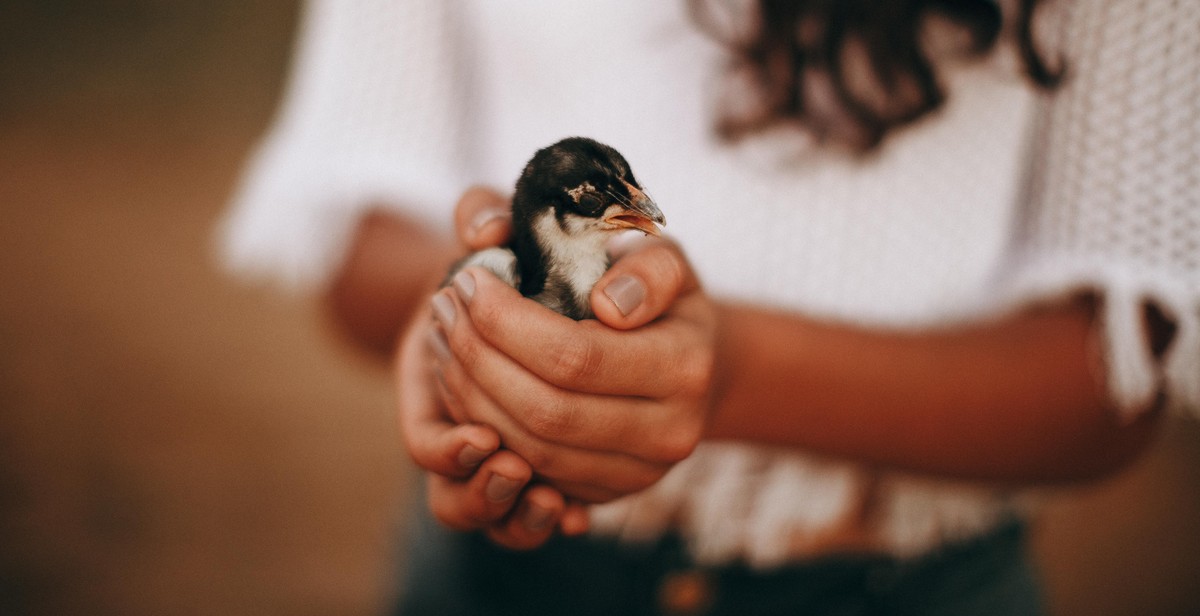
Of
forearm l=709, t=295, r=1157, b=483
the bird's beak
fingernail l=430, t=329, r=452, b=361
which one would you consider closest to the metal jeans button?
forearm l=709, t=295, r=1157, b=483

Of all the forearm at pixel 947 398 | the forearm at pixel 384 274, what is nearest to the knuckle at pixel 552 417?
the forearm at pixel 947 398

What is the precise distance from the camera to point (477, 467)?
1.88 feet

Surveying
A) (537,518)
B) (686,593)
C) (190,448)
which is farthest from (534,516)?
(190,448)

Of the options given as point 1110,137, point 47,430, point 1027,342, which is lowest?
point 47,430

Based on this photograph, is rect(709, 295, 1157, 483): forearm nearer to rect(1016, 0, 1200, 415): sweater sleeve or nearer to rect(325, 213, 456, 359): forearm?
rect(1016, 0, 1200, 415): sweater sleeve

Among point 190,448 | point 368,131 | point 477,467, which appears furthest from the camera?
point 190,448

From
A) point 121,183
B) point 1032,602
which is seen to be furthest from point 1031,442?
point 121,183

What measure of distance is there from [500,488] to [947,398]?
23.0 inches

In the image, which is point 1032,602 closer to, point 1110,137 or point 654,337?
point 1110,137

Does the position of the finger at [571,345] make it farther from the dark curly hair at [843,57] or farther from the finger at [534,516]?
the dark curly hair at [843,57]

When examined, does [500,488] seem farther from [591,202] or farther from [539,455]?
[591,202]

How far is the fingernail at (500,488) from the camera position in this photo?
1.81 ft

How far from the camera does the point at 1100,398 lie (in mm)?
895

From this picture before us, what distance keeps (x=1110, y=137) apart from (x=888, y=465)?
447mm
